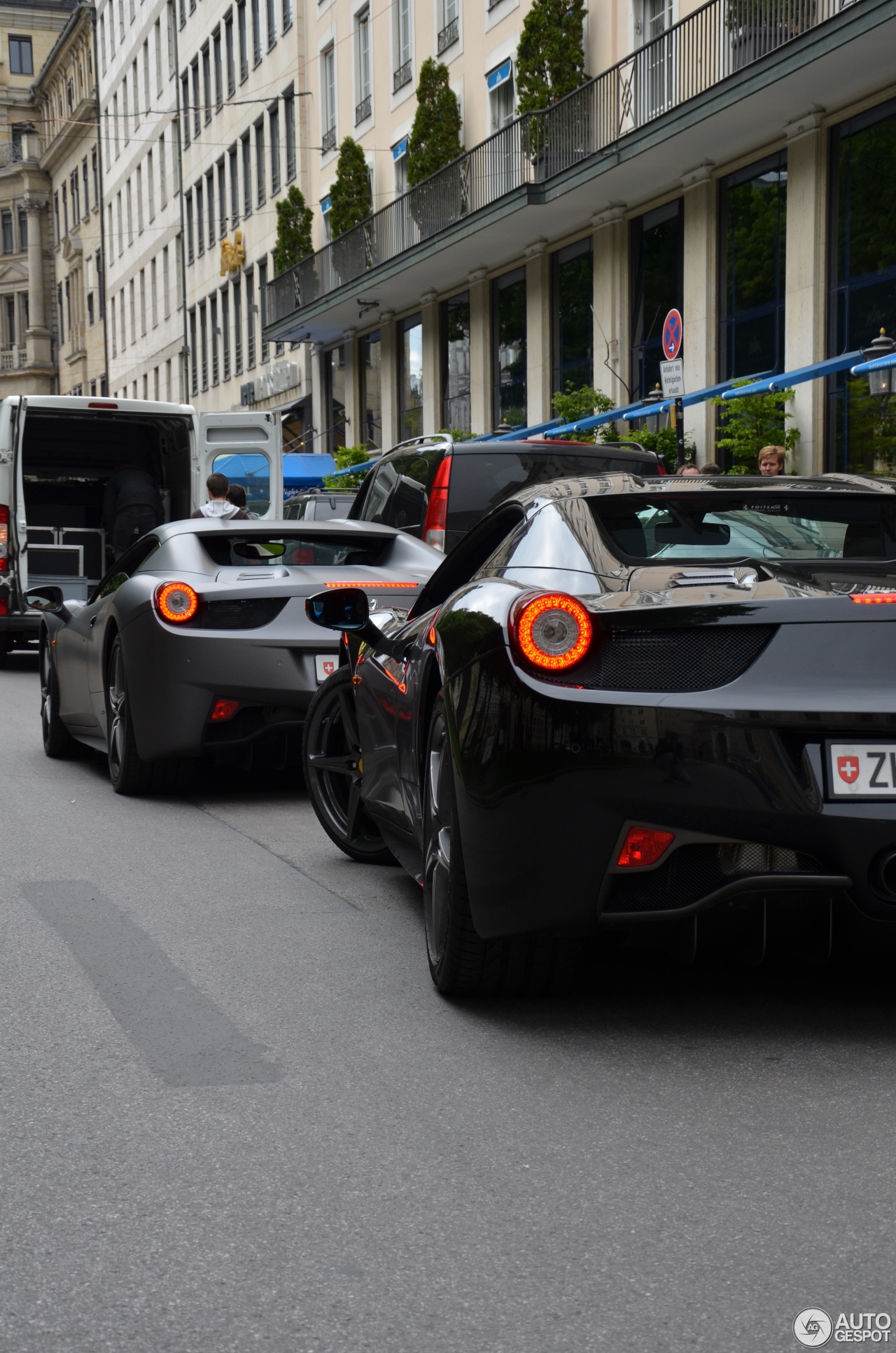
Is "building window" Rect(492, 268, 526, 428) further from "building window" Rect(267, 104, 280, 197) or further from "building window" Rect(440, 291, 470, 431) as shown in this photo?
"building window" Rect(267, 104, 280, 197)

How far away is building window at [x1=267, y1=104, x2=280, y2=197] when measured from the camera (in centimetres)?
4800

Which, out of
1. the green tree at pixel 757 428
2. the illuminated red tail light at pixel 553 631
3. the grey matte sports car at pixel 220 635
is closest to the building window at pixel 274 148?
the green tree at pixel 757 428

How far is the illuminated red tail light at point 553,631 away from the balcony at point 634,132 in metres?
15.7

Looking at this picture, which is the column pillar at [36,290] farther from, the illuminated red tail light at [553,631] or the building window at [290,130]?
the illuminated red tail light at [553,631]

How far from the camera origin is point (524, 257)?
31.4 metres

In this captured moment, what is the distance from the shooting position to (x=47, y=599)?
10.9 meters

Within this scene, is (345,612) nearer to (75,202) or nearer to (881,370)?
(881,370)

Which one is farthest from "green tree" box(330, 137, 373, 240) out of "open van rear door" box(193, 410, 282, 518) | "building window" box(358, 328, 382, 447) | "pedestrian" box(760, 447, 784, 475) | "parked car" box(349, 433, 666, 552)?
"parked car" box(349, 433, 666, 552)

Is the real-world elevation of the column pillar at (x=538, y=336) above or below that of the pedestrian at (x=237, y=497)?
above

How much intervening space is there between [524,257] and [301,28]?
56.3ft

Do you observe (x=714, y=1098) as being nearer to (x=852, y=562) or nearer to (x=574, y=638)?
(x=574, y=638)

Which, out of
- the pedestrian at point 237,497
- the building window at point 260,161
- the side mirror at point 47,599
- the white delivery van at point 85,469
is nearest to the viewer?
the side mirror at point 47,599

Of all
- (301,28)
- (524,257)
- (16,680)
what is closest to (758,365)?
(524,257)

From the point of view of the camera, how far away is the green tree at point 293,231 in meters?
44.2
